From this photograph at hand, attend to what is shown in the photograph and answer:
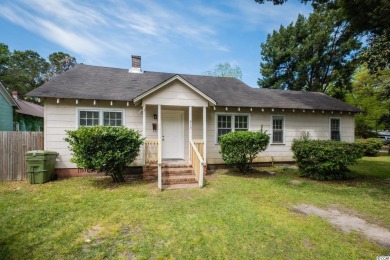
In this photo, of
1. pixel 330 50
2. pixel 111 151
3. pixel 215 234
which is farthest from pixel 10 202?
pixel 330 50

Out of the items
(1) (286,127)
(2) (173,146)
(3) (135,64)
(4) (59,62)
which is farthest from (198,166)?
(4) (59,62)

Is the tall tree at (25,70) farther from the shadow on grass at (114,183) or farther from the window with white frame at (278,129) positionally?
the window with white frame at (278,129)

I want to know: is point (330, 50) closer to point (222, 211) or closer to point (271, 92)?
point (271, 92)

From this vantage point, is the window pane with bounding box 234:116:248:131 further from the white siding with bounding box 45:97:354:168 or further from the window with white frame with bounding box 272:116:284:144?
the window with white frame with bounding box 272:116:284:144

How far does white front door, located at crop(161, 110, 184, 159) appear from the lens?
31.0ft

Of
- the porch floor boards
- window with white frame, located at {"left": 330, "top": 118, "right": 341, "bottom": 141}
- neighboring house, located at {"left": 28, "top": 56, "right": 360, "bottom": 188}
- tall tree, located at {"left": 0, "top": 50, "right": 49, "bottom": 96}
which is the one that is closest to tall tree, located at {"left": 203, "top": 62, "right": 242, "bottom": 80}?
neighboring house, located at {"left": 28, "top": 56, "right": 360, "bottom": 188}

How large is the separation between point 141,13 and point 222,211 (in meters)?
10.2

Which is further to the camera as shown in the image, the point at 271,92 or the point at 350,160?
the point at 271,92

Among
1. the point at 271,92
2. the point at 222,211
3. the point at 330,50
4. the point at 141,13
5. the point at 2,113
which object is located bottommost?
the point at 222,211

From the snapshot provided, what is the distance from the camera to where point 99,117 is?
862cm

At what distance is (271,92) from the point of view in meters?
13.1

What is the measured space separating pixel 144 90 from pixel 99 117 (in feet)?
8.30

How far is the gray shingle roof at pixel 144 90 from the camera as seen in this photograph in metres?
8.48

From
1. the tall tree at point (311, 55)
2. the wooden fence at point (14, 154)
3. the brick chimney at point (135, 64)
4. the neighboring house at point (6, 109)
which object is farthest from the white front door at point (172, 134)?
the tall tree at point (311, 55)
